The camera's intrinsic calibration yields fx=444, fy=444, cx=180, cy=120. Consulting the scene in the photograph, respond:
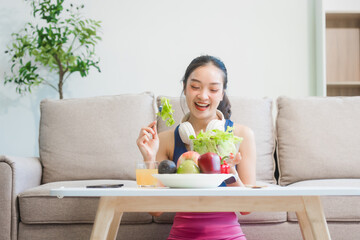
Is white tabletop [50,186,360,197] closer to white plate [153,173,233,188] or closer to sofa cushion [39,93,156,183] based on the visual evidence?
white plate [153,173,233,188]

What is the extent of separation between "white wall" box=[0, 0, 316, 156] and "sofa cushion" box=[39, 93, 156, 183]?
98 cm

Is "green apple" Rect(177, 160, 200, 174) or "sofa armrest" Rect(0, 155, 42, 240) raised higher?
"green apple" Rect(177, 160, 200, 174)

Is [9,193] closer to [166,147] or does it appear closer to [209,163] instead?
[166,147]

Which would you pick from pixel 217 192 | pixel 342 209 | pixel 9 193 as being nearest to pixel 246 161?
pixel 217 192

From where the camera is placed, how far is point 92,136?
2525 mm

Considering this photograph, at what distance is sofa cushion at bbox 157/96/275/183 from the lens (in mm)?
2479

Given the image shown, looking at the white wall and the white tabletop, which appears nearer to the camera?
the white tabletop

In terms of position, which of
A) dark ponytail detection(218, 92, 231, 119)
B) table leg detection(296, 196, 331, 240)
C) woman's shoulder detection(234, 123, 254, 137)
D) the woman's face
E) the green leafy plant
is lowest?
table leg detection(296, 196, 331, 240)

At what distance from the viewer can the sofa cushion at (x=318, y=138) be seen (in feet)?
8.04

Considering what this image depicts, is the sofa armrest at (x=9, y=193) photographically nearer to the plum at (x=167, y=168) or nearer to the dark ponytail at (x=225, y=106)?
the dark ponytail at (x=225, y=106)

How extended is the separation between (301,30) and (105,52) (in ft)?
5.29

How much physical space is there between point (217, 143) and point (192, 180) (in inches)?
7.5

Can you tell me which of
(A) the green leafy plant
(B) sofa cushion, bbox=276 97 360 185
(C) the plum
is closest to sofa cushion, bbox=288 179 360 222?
(B) sofa cushion, bbox=276 97 360 185

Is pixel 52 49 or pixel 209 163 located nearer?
pixel 209 163
